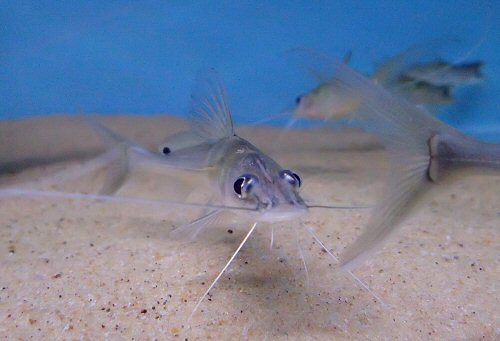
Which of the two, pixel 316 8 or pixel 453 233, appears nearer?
pixel 453 233

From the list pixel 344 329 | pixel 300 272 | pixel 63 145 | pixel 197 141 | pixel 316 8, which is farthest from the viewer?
pixel 316 8

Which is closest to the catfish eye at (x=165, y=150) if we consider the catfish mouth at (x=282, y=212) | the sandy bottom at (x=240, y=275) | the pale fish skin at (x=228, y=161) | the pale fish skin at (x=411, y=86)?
the pale fish skin at (x=228, y=161)

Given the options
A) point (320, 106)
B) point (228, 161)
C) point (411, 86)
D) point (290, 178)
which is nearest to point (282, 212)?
point (290, 178)

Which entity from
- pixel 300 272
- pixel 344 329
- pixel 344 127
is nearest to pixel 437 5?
pixel 344 127

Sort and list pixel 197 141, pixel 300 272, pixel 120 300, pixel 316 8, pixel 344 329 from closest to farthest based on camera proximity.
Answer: pixel 344 329
pixel 120 300
pixel 300 272
pixel 197 141
pixel 316 8

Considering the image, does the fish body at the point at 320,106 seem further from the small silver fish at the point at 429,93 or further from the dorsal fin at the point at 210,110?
the dorsal fin at the point at 210,110

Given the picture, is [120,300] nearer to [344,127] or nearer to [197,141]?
[197,141]

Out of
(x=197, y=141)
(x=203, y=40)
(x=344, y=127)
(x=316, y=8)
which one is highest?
(x=316, y=8)
